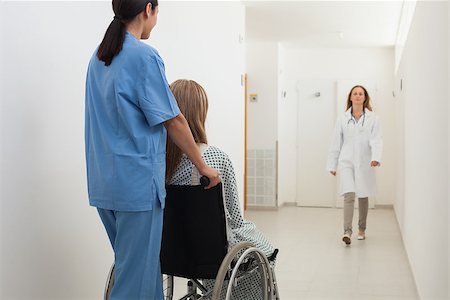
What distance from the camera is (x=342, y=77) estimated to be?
8.82 meters

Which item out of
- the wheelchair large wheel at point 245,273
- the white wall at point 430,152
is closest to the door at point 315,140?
the white wall at point 430,152

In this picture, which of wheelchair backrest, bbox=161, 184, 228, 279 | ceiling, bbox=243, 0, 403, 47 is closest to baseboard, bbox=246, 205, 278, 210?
ceiling, bbox=243, 0, 403, 47

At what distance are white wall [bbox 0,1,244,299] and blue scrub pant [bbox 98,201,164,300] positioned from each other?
1.39 ft

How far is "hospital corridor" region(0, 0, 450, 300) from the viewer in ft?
6.91

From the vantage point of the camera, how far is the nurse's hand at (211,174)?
218cm

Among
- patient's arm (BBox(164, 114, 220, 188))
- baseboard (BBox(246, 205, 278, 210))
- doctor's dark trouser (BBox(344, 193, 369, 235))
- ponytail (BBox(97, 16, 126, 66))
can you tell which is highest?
ponytail (BBox(97, 16, 126, 66))

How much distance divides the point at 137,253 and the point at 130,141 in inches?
14.7

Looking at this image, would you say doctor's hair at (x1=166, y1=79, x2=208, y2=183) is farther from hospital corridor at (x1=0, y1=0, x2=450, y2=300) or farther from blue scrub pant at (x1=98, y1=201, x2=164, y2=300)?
blue scrub pant at (x1=98, y1=201, x2=164, y2=300)

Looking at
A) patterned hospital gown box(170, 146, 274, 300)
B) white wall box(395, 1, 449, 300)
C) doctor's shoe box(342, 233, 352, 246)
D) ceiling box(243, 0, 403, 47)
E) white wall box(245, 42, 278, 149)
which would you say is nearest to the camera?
patterned hospital gown box(170, 146, 274, 300)

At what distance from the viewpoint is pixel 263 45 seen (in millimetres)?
8414

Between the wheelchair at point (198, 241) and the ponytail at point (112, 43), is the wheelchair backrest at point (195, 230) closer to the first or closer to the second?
the wheelchair at point (198, 241)

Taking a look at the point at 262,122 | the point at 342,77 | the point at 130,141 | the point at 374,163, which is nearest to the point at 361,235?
the point at 374,163

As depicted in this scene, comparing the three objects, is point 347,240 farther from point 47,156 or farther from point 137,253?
point 137,253

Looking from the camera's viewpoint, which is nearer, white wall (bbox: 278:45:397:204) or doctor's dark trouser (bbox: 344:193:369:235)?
doctor's dark trouser (bbox: 344:193:369:235)
